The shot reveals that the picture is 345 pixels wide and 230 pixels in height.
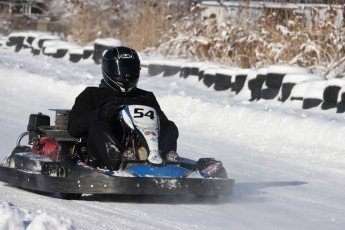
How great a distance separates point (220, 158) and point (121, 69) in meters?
2.48

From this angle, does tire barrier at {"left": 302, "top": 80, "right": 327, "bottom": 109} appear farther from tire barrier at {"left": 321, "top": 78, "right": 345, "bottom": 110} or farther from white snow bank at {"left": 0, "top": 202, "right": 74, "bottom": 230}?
white snow bank at {"left": 0, "top": 202, "right": 74, "bottom": 230}

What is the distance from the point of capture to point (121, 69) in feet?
22.4

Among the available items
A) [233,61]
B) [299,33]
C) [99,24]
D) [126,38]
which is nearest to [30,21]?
[99,24]

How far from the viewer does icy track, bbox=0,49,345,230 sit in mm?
5551

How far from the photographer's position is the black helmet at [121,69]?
22.3 feet

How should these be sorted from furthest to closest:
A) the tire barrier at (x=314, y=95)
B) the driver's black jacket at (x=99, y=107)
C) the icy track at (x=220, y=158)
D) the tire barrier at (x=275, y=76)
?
the tire barrier at (x=275, y=76) → the tire barrier at (x=314, y=95) → the driver's black jacket at (x=99, y=107) → the icy track at (x=220, y=158)

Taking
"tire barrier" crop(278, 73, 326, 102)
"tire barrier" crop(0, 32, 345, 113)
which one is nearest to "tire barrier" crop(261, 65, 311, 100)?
"tire barrier" crop(0, 32, 345, 113)

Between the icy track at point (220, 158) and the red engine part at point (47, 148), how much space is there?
411 millimetres

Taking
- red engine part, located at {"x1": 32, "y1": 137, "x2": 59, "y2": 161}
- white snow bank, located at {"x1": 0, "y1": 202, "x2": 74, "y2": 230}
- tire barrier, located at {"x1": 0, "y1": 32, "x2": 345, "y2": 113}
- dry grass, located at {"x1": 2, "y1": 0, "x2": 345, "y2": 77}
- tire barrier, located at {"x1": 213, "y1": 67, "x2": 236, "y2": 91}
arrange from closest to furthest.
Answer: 1. white snow bank, located at {"x1": 0, "y1": 202, "x2": 74, "y2": 230}
2. red engine part, located at {"x1": 32, "y1": 137, "x2": 59, "y2": 161}
3. tire barrier, located at {"x1": 0, "y1": 32, "x2": 345, "y2": 113}
4. dry grass, located at {"x1": 2, "y1": 0, "x2": 345, "y2": 77}
5. tire barrier, located at {"x1": 213, "y1": 67, "x2": 236, "y2": 91}

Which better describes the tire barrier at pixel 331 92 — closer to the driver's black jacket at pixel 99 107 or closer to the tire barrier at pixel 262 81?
the tire barrier at pixel 262 81

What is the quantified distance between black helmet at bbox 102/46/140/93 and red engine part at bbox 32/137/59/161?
1.98 ft

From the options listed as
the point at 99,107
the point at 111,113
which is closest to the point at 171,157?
the point at 111,113

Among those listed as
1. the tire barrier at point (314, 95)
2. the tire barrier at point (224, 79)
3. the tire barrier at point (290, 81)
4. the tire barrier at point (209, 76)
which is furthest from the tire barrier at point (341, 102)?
the tire barrier at point (209, 76)

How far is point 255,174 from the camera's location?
26.8 feet
